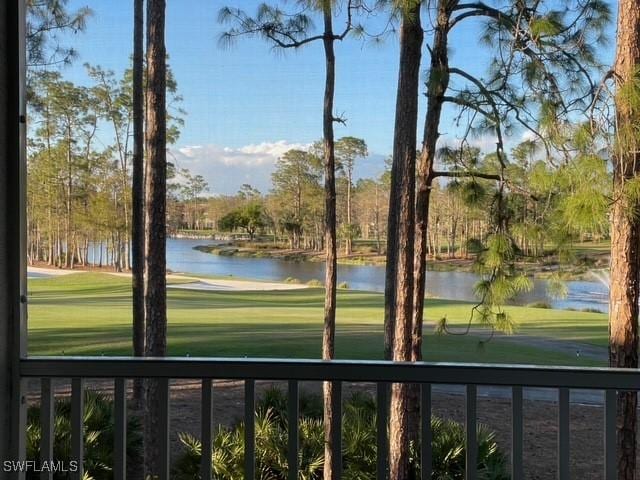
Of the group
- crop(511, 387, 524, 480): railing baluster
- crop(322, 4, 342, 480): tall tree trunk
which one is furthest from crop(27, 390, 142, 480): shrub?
crop(511, 387, 524, 480): railing baluster

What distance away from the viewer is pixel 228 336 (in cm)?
343

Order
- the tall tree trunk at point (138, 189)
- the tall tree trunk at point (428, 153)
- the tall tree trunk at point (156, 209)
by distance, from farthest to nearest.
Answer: the tall tree trunk at point (138, 189) → the tall tree trunk at point (156, 209) → the tall tree trunk at point (428, 153)

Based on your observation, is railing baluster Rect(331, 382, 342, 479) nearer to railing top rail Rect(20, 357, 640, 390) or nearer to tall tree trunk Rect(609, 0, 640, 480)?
railing top rail Rect(20, 357, 640, 390)

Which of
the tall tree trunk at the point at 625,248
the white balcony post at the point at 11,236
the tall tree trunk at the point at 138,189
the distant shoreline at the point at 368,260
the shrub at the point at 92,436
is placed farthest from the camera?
the tall tree trunk at the point at 138,189

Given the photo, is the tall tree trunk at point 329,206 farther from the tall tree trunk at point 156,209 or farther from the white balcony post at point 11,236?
the white balcony post at point 11,236

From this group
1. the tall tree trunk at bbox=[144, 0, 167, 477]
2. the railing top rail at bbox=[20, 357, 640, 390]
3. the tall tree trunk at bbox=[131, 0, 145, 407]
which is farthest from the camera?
the tall tree trunk at bbox=[131, 0, 145, 407]

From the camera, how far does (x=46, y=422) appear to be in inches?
64.9

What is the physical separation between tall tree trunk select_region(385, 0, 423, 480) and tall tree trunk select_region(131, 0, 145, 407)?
1.82 m

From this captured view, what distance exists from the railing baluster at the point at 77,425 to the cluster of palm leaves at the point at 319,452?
6.46 feet

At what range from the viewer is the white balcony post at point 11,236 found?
1.63 meters

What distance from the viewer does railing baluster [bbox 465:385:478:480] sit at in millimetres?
1575

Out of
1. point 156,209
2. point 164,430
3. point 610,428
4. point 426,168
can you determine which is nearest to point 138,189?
point 156,209

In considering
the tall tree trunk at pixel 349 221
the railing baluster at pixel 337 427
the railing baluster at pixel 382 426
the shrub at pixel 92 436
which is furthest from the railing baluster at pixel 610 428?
the shrub at pixel 92 436

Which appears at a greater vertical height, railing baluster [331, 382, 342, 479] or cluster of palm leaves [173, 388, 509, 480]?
railing baluster [331, 382, 342, 479]
